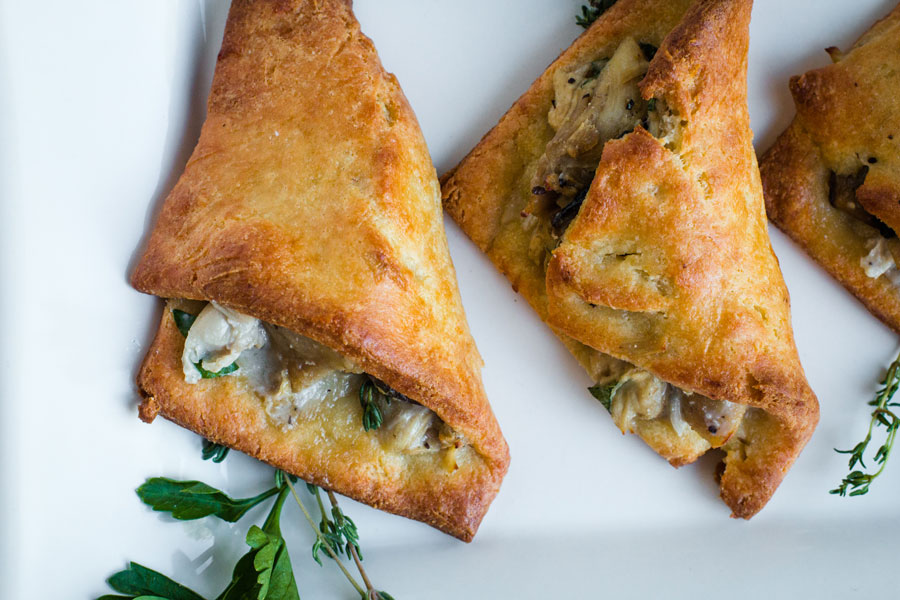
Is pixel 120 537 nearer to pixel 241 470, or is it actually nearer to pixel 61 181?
pixel 241 470

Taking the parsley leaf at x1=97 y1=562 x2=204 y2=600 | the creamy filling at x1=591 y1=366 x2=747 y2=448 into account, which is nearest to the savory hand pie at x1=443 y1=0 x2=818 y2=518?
the creamy filling at x1=591 y1=366 x2=747 y2=448

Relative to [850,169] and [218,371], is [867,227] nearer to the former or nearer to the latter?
[850,169]

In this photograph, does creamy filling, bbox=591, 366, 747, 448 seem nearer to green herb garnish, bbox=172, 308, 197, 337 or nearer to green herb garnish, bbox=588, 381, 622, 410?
green herb garnish, bbox=588, 381, 622, 410

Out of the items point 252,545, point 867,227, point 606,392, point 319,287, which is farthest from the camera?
point 867,227

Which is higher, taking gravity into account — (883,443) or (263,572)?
(883,443)

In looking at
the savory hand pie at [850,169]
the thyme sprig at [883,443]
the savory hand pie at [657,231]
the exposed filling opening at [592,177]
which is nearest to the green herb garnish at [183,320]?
the savory hand pie at [657,231]

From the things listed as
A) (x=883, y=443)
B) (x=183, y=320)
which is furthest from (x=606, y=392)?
(x=183, y=320)
